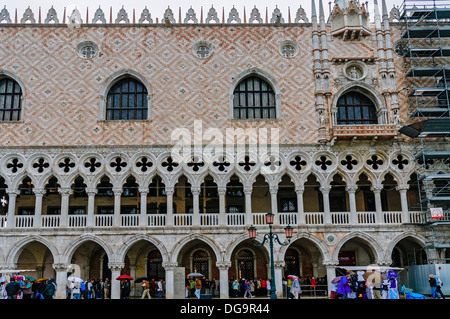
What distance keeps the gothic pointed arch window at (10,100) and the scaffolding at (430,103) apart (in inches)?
684

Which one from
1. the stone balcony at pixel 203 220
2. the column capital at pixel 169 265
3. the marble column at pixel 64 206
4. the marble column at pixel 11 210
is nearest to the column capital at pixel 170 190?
the stone balcony at pixel 203 220

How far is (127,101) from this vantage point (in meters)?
23.3

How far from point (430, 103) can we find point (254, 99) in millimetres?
8081

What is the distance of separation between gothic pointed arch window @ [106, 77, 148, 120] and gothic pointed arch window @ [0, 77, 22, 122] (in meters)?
4.09

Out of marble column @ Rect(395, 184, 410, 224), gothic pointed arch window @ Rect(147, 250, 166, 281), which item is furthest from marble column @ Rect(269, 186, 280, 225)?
gothic pointed arch window @ Rect(147, 250, 166, 281)

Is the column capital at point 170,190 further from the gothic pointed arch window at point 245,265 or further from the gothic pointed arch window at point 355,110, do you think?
the gothic pointed arch window at point 355,110

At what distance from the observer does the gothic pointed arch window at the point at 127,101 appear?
2309 cm

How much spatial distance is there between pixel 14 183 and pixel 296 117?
12.9 m

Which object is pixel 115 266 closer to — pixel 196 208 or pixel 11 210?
pixel 196 208

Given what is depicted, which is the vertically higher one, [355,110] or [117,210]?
[355,110]
